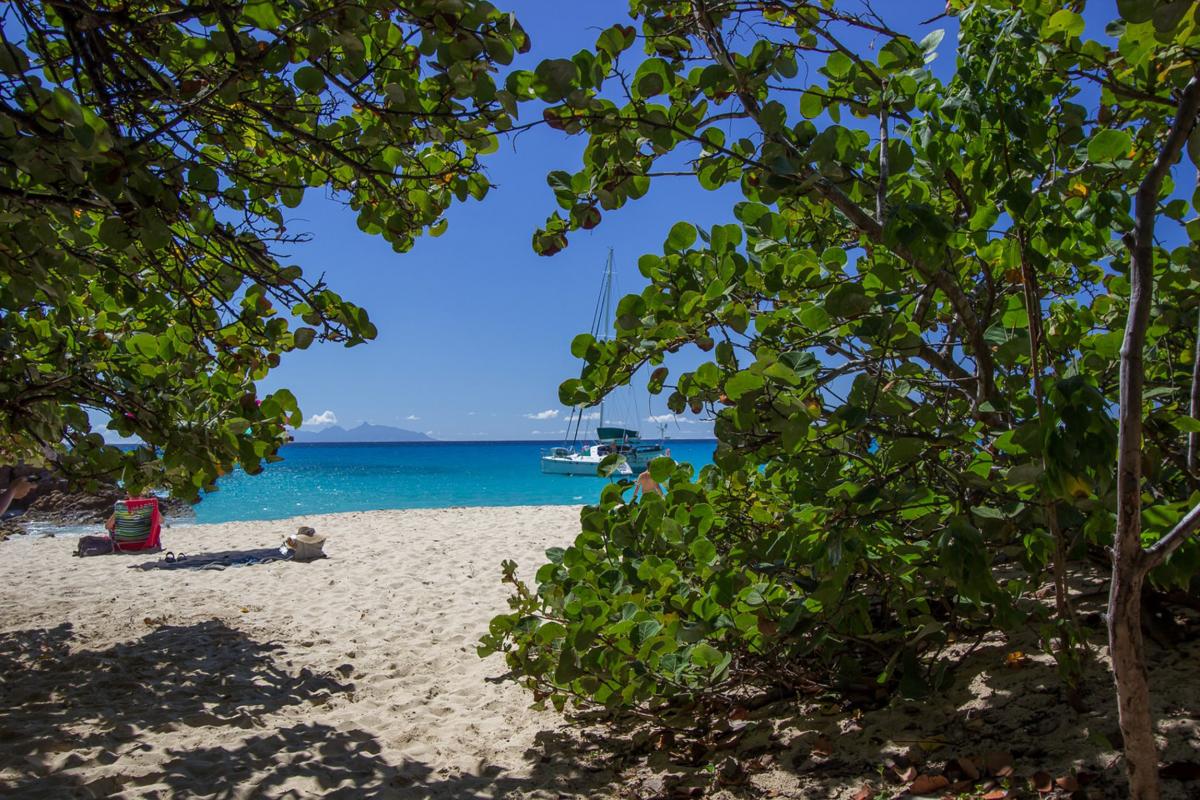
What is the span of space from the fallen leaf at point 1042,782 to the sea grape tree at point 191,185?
2.37 metres

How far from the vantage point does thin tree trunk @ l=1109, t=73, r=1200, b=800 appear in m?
1.30

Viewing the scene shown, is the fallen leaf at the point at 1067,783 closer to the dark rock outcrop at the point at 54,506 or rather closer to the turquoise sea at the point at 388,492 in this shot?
the turquoise sea at the point at 388,492

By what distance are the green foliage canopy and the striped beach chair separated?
35.3ft

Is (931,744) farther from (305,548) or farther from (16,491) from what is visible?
(305,548)

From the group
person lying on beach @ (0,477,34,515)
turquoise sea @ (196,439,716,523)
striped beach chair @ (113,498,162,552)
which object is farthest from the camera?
turquoise sea @ (196,439,716,523)

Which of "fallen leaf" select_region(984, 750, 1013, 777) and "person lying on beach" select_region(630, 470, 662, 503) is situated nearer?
"fallen leaf" select_region(984, 750, 1013, 777)

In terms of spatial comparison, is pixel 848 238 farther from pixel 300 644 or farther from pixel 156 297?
pixel 300 644

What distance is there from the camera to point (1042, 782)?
6.15 feet

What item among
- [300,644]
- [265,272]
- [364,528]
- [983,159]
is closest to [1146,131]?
[983,159]

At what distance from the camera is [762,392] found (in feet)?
5.59

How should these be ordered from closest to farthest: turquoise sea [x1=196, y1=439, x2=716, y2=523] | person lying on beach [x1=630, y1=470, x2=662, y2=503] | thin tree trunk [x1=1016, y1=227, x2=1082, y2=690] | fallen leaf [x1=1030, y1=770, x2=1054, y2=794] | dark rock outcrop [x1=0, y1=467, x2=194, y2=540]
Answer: thin tree trunk [x1=1016, y1=227, x2=1082, y2=690] < fallen leaf [x1=1030, y1=770, x2=1054, y2=794] < person lying on beach [x1=630, y1=470, x2=662, y2=503] < dark rock outcrop [x1=0, y1=467, x2=194, y2=540] < turquoise sea [x1=196, y1=439, x2=716, y2=523]

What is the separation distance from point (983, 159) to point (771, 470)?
4.63ft

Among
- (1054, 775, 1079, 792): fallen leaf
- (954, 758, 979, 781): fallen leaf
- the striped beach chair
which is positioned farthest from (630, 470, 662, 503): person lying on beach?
the striped beach chair

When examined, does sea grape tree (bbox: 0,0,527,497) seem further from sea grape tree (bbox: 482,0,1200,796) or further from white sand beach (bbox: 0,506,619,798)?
Answer: white sand beach (bbox: 0,506,619,798)
